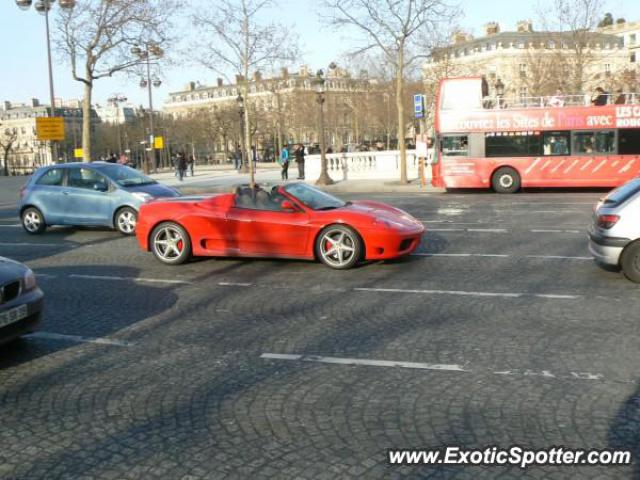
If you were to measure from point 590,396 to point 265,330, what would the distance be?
3216 mm

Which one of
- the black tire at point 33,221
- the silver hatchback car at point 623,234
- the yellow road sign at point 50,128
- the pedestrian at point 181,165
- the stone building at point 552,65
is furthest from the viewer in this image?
the pedestrian at point 181,165

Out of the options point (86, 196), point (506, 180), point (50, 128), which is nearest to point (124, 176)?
point (86, 196)

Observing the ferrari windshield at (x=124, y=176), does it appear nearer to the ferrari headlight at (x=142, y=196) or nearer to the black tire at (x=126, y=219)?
the ferrari headlight at (x=142, y=196)

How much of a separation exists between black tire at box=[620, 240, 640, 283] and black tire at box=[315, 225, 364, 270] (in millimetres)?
3473

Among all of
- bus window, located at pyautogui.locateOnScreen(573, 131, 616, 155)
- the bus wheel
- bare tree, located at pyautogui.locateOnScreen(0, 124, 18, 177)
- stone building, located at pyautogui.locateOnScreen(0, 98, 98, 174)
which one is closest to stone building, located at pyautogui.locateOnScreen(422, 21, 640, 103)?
bus window, located at pyautogui.locateOnScreen(573, 131, 616, 155)

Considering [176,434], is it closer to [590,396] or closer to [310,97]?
[590,396]

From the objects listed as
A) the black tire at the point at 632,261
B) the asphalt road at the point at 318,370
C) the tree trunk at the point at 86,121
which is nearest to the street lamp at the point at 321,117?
the tree trunk at the point at 86,121

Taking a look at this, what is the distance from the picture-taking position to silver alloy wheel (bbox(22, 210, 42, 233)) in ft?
51.8

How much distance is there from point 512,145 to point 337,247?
15.4 metres

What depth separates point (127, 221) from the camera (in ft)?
48.9

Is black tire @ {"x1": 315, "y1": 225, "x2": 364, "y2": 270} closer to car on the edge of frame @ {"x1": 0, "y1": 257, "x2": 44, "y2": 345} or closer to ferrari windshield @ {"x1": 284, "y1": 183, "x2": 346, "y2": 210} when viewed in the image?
ferrari windshield @ {"x1": 284, "y1": 183, "x2": 346, "y2": 210}

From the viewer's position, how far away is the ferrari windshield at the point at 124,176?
50.1 ft

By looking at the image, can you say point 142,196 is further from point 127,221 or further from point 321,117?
point 321,117

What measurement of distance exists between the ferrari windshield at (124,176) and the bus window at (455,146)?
11922 millimetres
